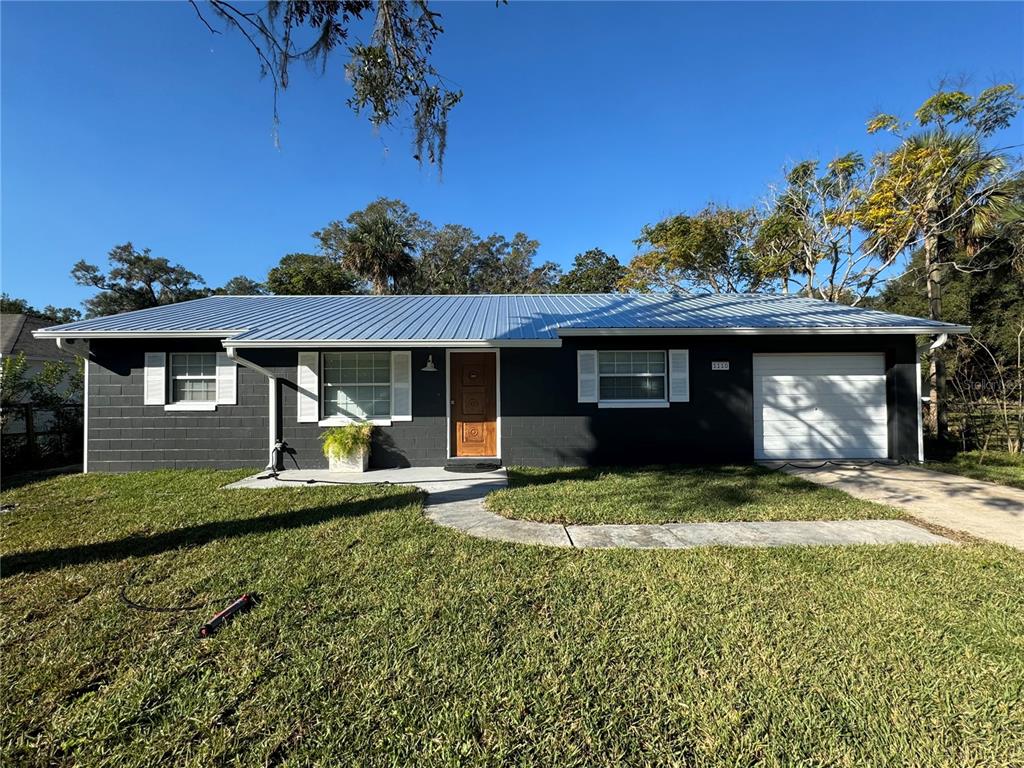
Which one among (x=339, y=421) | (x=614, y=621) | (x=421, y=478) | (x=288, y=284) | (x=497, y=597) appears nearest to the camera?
(x=614, y=621)

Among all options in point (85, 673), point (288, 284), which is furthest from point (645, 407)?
point (288, 284)

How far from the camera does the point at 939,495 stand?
5.91 m

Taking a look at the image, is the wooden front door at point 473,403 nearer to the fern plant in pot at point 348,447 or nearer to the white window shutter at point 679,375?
the fern plant in pot at point 348,447

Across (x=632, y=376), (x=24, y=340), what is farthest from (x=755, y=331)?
(x=24, y=340)

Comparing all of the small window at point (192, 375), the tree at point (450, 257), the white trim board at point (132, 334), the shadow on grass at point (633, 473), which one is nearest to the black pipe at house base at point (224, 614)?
the shadow on grass at point (633, 473)

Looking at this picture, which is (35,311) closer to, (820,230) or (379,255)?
(379,255)

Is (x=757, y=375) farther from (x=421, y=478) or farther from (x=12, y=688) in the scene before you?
(x=12, y=688)

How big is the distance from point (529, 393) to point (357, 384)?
3.26m

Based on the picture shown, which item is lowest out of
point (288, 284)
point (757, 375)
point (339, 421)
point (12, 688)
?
point (12, 688)

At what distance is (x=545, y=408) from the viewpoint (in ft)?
26.3

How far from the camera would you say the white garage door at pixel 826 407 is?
837cm

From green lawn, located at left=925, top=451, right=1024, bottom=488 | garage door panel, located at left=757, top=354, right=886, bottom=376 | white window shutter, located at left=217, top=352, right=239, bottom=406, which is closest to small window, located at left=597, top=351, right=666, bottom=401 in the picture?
garage door panel, located at left=757, top=354, right=886, bottom=376

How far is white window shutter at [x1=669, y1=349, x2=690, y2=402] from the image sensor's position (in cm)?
815

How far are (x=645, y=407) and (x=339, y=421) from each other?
5.74 meters
